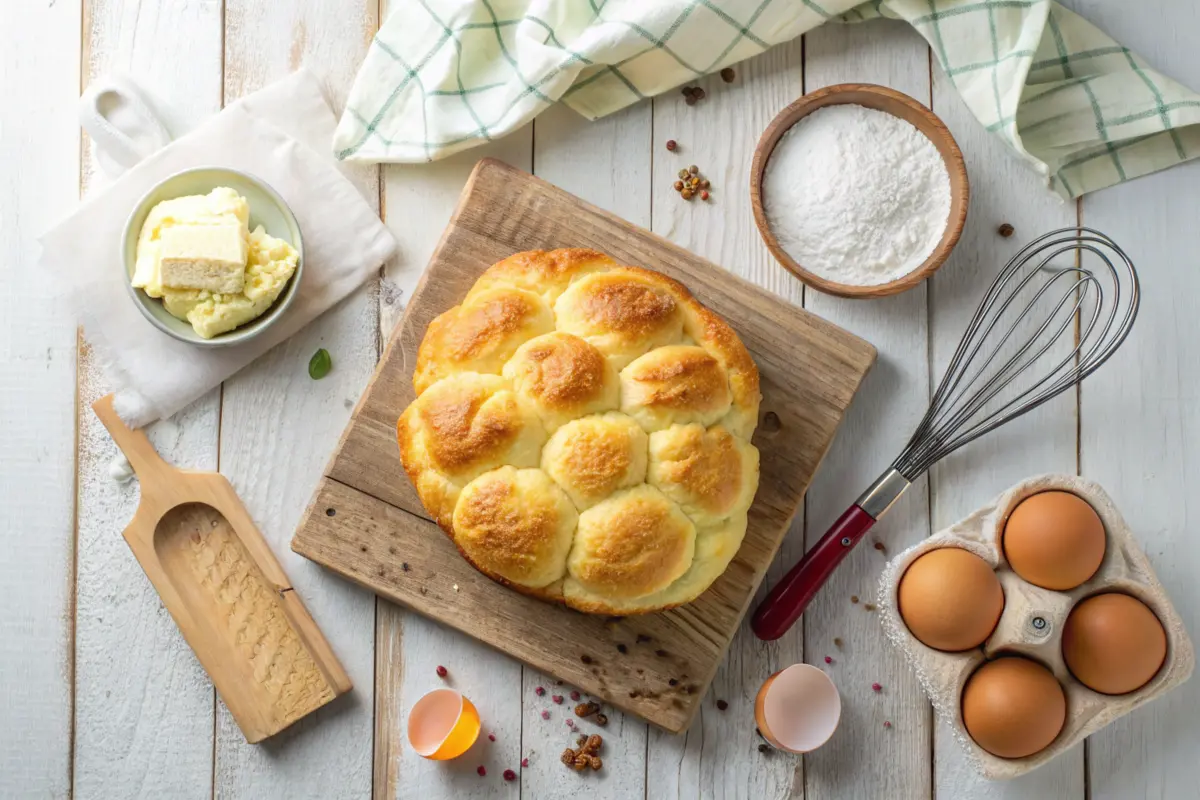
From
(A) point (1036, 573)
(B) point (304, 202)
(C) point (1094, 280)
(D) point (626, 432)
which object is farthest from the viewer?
(B) point (304, 202)

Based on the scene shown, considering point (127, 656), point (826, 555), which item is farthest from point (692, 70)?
point (127, 656)

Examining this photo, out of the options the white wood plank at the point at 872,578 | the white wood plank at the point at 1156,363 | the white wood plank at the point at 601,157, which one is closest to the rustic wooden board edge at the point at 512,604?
the white wood plank at the point at 872,578

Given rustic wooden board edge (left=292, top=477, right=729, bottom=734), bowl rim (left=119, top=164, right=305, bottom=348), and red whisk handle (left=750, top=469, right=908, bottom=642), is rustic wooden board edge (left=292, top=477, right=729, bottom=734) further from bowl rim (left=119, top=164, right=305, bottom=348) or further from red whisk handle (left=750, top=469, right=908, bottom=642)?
bowl rim (left=119, top=164, right=305, bottom=348)

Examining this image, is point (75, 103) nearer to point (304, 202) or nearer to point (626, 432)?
point (304, 202)

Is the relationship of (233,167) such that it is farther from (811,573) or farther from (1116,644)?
(1116,644)

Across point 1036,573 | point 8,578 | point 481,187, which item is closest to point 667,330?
point 481,187

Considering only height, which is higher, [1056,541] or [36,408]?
[1056,541]

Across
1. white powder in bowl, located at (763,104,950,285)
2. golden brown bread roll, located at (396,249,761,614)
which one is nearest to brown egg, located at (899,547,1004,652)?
golden brown bread roll, located at (396,249,761,614)
